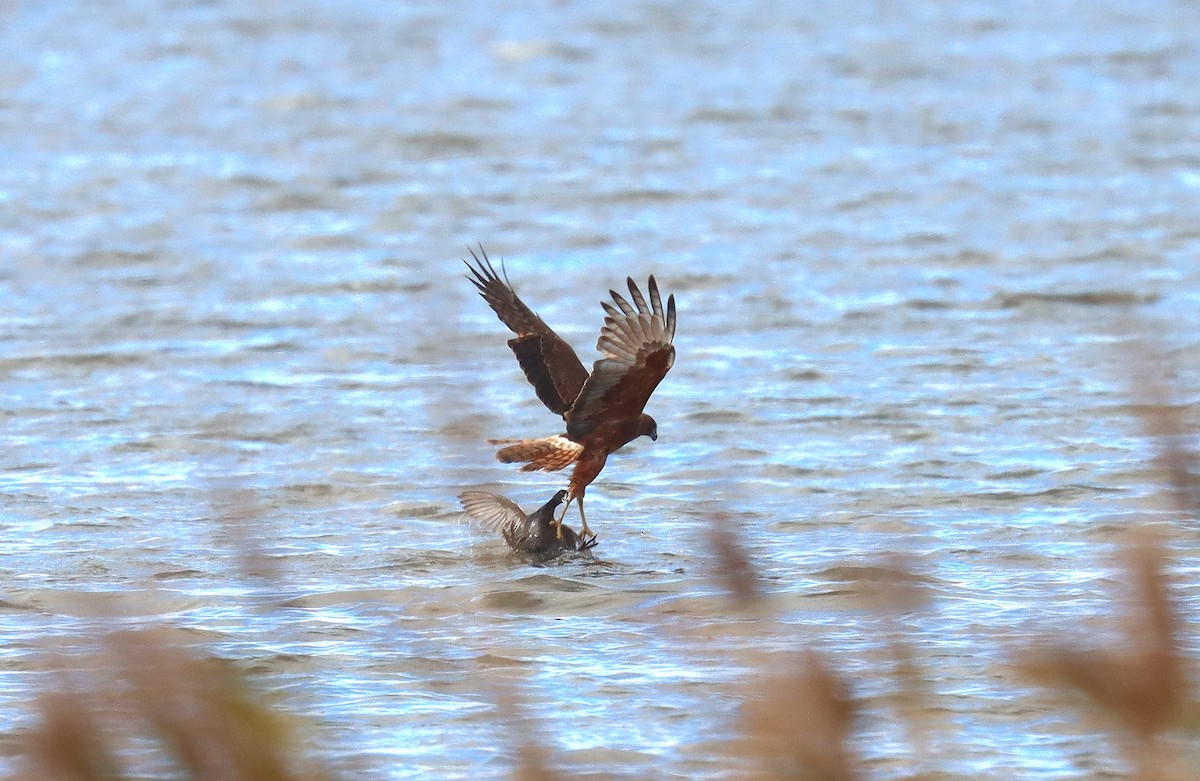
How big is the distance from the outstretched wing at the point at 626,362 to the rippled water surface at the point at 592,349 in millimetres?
575

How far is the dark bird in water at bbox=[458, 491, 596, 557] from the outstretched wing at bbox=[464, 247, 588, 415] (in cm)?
41

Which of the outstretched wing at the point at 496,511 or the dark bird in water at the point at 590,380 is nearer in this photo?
the dark bird in water at the point at 590,380

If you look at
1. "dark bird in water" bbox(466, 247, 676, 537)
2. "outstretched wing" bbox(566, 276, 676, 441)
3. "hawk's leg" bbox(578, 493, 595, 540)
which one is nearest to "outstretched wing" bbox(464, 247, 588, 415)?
"dark bird in water" bbox(466, 247, 676, 537)

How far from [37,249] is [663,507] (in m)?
7.58

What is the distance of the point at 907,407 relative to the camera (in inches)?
417

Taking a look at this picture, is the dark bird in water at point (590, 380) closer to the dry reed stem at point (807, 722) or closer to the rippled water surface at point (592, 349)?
the rippled water surface at point (592, 349)

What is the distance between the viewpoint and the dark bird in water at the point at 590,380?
6.94m

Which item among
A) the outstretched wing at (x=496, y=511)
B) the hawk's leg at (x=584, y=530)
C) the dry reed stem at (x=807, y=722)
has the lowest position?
the hawk's leg at (x=584, y=530)

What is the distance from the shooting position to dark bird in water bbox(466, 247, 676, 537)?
6.94 meters

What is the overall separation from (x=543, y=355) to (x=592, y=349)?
388 cm

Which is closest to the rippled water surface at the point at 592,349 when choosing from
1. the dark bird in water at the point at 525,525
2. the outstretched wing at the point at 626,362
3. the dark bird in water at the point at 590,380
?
the dark bird in water at the point at 525,525

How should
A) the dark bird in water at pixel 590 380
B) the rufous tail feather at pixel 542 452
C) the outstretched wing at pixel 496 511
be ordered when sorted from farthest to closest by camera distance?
1. the outstretched wing at pixel 496 511
2. the rufous tail feather at pixel 542 452
3. the dark bird in water at pixel 590 380

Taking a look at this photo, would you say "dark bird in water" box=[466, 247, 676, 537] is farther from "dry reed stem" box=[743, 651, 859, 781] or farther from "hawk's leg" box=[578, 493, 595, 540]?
"dry reed stem" box=[743, 651, 859, 781]

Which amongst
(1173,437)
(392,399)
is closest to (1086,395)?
(392,399)
